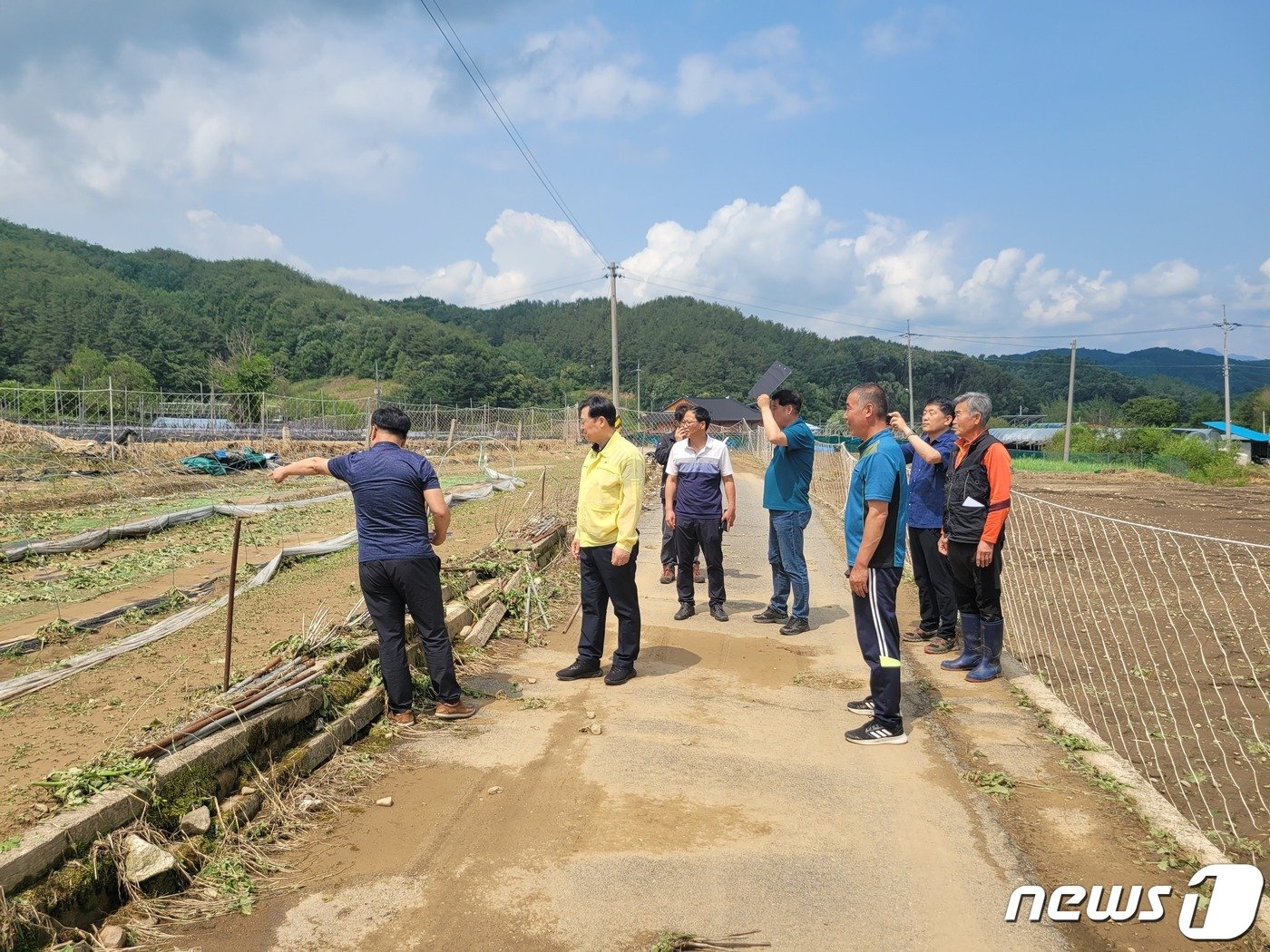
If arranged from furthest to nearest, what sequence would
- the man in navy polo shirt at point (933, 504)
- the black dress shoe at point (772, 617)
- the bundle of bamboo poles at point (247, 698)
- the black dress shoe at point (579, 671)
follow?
the black dress shoe at point (772, 617)
the man in navy polo shirt at point (933, 504)
the black dress shoe at point (579, 671)
the bundle of bamboo poles at point (247, 698)

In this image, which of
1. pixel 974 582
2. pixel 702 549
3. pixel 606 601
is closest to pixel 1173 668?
pixel 974 582

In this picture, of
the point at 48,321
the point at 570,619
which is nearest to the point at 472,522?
the point at 570,619

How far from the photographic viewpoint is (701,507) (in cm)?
693

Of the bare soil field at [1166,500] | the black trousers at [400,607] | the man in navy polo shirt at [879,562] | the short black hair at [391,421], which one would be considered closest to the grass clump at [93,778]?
the black trousers at [400,607]

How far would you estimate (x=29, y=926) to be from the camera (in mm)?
2438

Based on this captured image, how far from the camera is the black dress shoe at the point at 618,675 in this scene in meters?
5.24

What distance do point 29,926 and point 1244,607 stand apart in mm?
10253

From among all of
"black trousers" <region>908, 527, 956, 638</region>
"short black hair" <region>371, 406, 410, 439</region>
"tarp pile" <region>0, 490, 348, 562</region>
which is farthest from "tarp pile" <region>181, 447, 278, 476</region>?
"black trousers" <region>908, 527, 956, 638</region>

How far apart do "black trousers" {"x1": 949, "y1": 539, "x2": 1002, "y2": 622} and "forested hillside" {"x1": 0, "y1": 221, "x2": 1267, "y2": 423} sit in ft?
194

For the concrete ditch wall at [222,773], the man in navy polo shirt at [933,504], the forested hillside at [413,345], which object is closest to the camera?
the concrete ditch wall at [222,773]

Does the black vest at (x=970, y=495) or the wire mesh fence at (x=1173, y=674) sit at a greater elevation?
the black vest at (x=970, y=495)

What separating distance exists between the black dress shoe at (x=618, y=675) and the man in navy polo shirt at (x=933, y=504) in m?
2.38

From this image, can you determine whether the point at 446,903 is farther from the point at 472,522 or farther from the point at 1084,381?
the point at 1084,381

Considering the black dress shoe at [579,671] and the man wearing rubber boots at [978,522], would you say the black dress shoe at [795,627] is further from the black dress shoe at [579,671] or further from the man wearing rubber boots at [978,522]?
the black dress shoe at [579,671]
